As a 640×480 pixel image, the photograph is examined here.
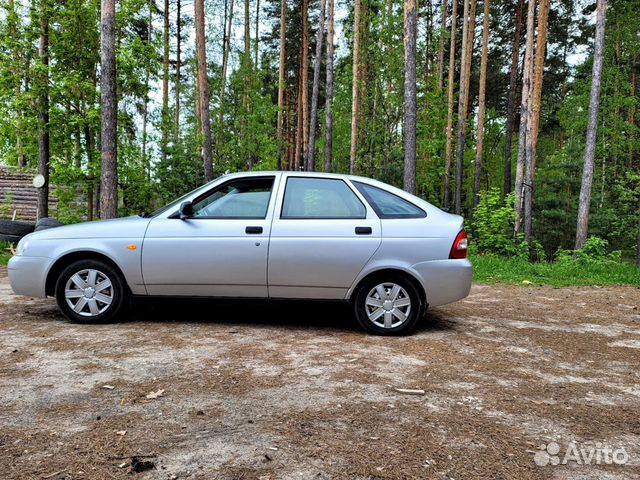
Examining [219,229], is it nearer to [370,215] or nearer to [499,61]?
[370,215]

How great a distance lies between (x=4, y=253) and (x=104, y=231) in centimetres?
863

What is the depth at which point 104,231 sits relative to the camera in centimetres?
535

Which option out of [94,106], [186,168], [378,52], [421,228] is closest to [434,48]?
[378,52]

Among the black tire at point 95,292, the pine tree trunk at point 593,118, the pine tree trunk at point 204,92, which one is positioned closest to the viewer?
the black tire at point 95,292

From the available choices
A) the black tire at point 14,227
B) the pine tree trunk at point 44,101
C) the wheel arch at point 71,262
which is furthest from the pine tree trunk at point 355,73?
the wheel arch at point 71,262

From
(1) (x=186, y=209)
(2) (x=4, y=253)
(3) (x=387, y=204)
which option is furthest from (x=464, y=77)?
(1) (x=186, y=209)

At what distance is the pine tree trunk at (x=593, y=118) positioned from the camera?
44.1ft

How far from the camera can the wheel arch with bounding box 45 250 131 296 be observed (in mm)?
5332

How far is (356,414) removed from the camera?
9.99 feet

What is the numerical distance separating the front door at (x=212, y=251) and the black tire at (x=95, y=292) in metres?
Result: 0.35

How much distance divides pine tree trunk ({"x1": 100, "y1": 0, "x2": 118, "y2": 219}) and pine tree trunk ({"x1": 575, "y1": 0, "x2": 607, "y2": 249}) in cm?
1214

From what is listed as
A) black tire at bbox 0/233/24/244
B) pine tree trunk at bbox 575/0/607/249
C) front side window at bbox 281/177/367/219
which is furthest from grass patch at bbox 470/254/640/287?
black tire at bbox 0/233/24/244

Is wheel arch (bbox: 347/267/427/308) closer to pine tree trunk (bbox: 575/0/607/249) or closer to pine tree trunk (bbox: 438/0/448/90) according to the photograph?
pine tree trunk (bbox: 575/0/607/249)

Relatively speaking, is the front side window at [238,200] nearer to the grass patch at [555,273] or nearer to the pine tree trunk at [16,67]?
the grass patch at [555,273]
